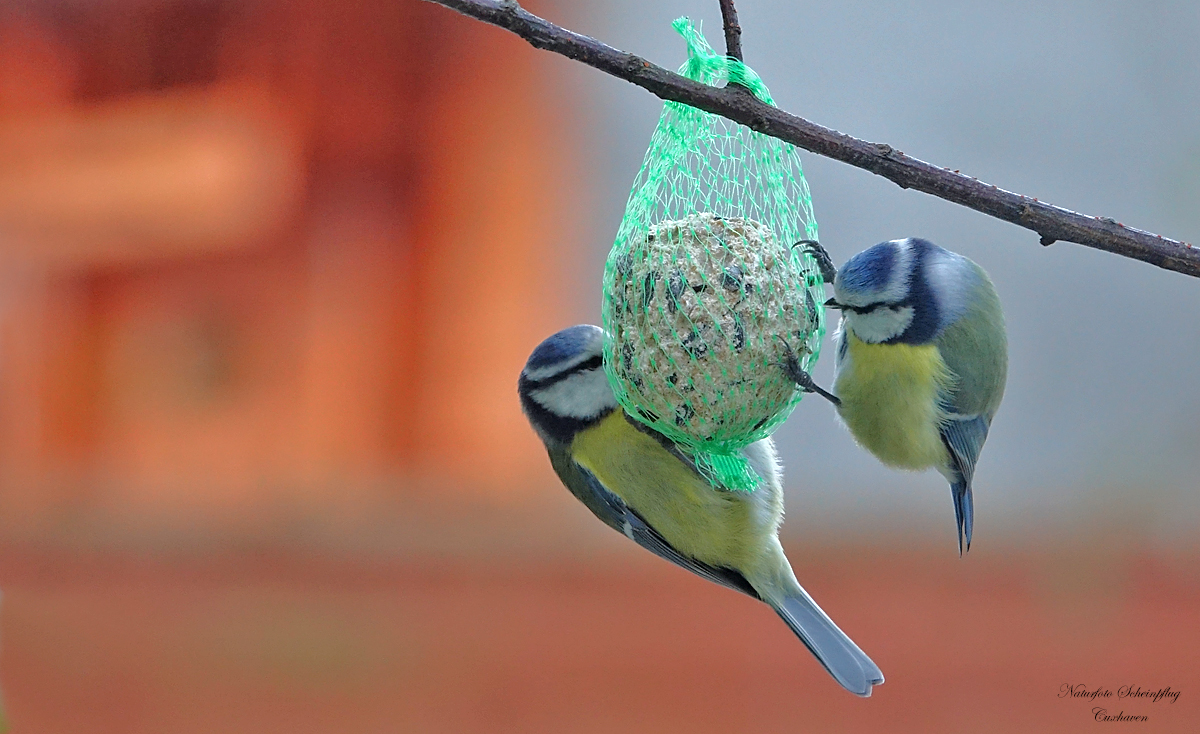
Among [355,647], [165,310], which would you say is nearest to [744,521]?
[355,647]

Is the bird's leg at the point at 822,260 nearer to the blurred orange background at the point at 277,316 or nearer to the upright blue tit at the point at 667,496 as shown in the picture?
the upright blue tit at the point at 667,496

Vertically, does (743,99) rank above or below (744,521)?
above

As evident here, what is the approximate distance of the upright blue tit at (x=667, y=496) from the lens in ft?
4.28

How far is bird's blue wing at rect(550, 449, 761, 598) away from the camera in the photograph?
1.42 m

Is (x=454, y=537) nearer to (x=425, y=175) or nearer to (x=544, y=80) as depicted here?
(x=425, y=175)

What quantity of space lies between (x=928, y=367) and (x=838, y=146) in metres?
0.52

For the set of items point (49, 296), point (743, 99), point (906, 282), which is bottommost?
point (49, 296)

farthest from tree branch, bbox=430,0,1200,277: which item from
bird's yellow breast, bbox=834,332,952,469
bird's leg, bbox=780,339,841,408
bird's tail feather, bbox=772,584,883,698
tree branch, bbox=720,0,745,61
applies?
bird's tail feather, bbox=772,584,883,698

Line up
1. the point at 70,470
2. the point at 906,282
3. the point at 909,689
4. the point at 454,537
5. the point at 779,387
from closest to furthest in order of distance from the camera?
the point at 779,387
the point at 906,282
the point at 909,689
the point at 454,537
the point at 70,470

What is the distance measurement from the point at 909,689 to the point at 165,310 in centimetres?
226

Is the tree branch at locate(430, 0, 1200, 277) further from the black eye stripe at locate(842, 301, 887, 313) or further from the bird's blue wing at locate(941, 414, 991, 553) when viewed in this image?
the bird's blue wing at locate(941, 414, 991, 553)

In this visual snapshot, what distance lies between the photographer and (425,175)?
Answer: 10.4 ft

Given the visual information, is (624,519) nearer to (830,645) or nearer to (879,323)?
(830,645)

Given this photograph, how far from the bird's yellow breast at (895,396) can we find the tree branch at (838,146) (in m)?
0.41
